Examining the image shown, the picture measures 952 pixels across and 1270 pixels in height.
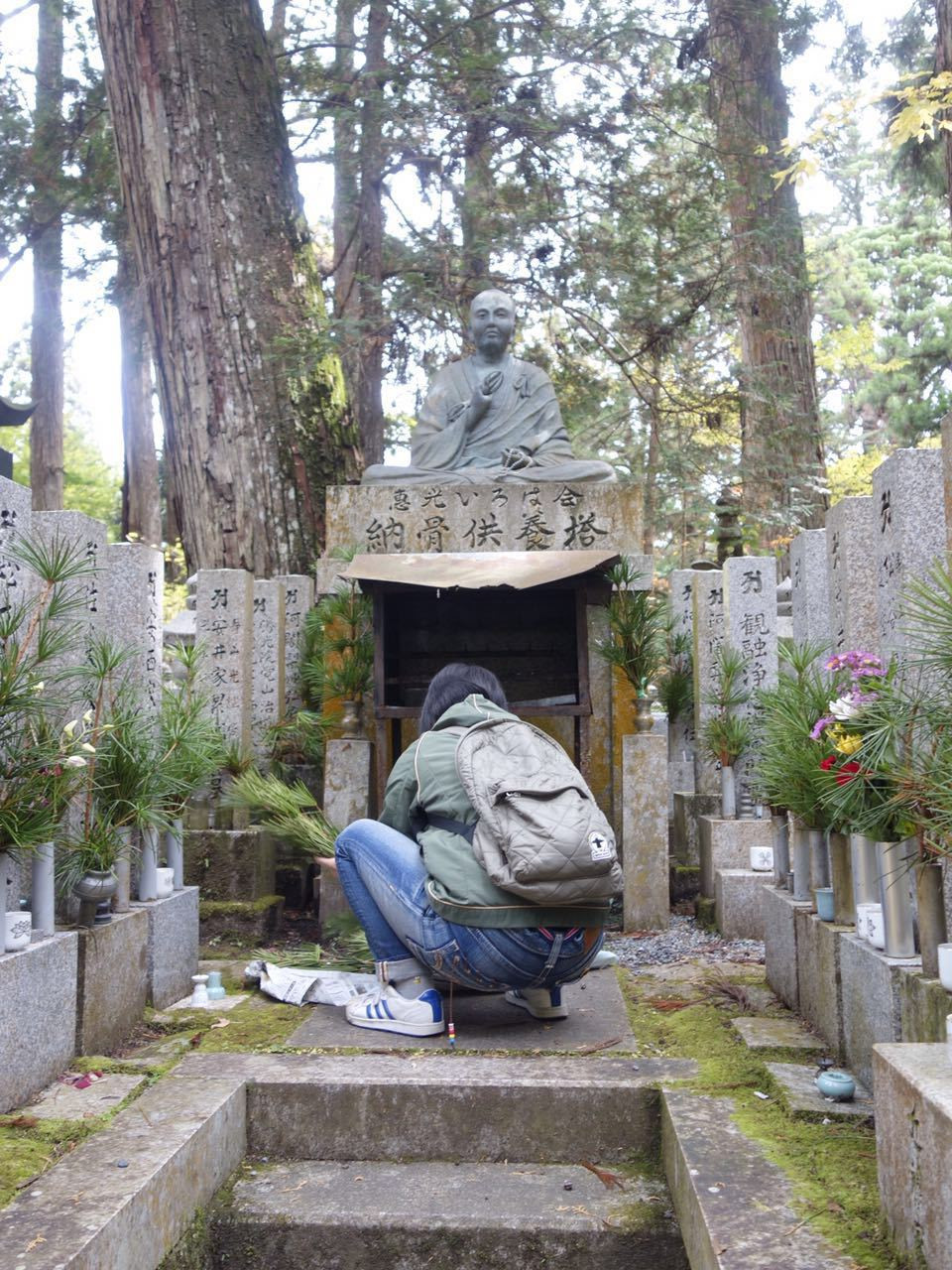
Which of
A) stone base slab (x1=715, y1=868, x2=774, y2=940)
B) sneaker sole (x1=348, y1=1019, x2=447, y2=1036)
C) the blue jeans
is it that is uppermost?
the blue jeans

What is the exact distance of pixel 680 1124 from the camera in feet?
10.6

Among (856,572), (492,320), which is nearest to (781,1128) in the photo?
(856,572)

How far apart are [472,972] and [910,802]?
64.9 inches

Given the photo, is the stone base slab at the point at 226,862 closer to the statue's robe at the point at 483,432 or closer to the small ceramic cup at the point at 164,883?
the small ceramic cup at the point at 164,883

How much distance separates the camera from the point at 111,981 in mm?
4094

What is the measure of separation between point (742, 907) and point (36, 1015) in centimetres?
393

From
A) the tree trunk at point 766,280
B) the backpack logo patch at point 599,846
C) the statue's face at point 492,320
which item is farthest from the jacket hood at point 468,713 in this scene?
the tree trunk at point 766,280

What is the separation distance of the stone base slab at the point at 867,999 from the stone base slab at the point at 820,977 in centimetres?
5

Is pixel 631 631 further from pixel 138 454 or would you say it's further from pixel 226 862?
pixel 138 454

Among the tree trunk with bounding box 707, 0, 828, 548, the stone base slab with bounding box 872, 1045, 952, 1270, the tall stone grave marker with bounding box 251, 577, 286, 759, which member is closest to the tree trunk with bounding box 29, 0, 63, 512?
the tree trunk with bounding box 707, 0, 828, 548

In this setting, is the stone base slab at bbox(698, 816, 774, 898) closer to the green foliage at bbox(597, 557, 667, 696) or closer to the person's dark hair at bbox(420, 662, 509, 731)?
the green foliage at bbox(597, 557, 667, 696)

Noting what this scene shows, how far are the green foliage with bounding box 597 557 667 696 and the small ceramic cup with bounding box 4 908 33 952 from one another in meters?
3.95

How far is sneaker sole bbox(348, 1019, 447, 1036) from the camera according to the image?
13.6ft

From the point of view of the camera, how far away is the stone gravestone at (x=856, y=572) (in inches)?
168
